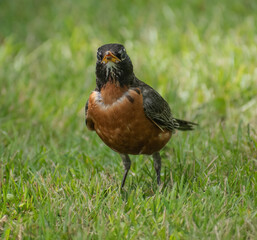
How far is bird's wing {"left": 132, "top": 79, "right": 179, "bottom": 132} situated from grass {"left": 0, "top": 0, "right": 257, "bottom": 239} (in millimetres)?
410

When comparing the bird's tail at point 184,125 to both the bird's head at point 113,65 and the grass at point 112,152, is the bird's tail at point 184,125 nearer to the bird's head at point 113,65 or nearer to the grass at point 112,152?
the grass at point 112,152

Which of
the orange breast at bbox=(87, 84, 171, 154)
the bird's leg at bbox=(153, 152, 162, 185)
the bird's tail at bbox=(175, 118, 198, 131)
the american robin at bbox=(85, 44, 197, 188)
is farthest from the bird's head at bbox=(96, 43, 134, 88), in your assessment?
the bird's tail at bbox=(175, 118, 198, 131)

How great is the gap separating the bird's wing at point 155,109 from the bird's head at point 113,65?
0.63 feet

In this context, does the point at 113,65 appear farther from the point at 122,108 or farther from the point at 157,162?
the point at 157,162

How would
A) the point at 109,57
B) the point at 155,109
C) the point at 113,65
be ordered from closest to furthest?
1. the point at 109,57
2. the point at 113,65
3. the point at 155,109

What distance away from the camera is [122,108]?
400 cm

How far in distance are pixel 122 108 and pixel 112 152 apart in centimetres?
114

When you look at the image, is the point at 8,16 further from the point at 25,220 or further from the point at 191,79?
the point at 25,220

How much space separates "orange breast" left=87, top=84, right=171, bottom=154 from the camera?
13.2 feet

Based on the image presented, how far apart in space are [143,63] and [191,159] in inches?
101

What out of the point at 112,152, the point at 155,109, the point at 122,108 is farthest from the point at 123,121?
the point at 112,152

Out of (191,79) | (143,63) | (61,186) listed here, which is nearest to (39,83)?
(143,63)

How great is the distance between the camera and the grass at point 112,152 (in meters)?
3.41

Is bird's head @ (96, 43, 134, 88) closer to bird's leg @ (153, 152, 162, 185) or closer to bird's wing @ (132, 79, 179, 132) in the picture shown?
bird's wing @ (132, 79, 179, 132)
